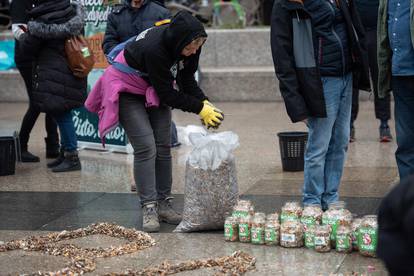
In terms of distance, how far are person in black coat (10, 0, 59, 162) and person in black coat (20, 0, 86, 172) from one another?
0.90 feet

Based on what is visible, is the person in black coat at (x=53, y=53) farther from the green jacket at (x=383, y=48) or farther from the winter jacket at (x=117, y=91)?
the green jacket at (x=383, y=48)

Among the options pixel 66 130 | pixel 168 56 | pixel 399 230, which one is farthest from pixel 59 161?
pixel 399 230

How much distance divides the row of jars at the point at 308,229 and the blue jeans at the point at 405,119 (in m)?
0.52

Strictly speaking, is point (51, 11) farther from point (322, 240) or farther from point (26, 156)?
point (322, 240)

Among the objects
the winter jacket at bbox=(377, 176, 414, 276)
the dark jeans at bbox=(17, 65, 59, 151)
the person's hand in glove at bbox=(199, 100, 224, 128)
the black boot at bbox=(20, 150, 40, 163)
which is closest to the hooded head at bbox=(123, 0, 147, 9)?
the person's hand in glove at bbox=(199, 100, 224, 128)

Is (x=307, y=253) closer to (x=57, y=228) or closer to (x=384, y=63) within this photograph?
(x=384, y=63)

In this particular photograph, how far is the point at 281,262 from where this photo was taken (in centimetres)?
524

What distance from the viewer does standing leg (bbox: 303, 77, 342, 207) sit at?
5.88 meters

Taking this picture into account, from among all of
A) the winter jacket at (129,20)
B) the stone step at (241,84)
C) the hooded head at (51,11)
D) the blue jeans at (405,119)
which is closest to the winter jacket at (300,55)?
the blue jeans at (405,119)

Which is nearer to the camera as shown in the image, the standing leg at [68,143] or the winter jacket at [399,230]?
the winter jacket at [399,230]

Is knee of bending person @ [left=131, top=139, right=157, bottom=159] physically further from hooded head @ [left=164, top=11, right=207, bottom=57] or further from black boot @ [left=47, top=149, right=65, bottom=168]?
black boot @ [left=47, top=149, right=65, bottom=168]

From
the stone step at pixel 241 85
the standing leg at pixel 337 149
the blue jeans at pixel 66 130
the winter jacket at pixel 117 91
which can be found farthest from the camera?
the stone step at pixel 241 85

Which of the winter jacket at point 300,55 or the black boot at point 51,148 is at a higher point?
the winter jacket at point 300,55

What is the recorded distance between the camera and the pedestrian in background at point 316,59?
227 inches
